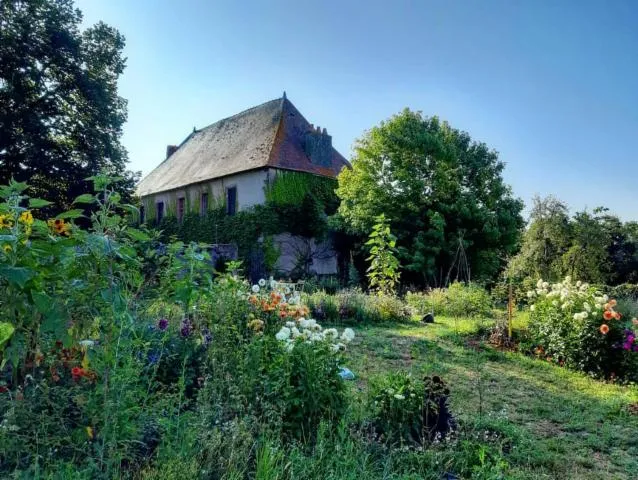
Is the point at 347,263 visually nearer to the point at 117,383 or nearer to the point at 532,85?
the point at 532,85

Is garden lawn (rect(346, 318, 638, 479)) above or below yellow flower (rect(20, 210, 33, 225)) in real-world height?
below

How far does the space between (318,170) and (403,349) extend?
15.8 m

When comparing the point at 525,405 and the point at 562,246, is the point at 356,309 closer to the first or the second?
the point at 525,405

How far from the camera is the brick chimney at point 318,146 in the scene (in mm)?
22547

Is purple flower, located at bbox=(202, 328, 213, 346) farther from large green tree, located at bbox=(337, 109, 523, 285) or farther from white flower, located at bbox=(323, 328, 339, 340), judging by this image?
large green tree, located at bbox=(337, 109, 523, 285)

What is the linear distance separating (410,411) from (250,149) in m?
20.3

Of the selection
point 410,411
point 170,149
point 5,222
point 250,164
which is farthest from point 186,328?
point 170,149

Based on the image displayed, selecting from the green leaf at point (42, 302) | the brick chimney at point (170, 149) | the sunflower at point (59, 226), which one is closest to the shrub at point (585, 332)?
the sunflower at point (59, 226)

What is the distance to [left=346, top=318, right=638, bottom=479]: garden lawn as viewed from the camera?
358cm

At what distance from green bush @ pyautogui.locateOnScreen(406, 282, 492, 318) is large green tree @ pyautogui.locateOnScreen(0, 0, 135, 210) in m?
12.9

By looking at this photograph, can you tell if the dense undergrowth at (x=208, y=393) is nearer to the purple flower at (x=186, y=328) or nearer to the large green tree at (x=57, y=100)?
the purple flower at (x=186, y=328)

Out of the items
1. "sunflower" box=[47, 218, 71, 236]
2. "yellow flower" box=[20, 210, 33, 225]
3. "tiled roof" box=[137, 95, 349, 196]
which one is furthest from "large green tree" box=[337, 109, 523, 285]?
"yellow flower" box=[20, 210, 33, 225]

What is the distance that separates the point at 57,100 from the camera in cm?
1944

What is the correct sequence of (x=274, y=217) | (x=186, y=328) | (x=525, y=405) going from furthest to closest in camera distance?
(x=274, y=217) < (x=525, y=405) < (x=186, y=328)
